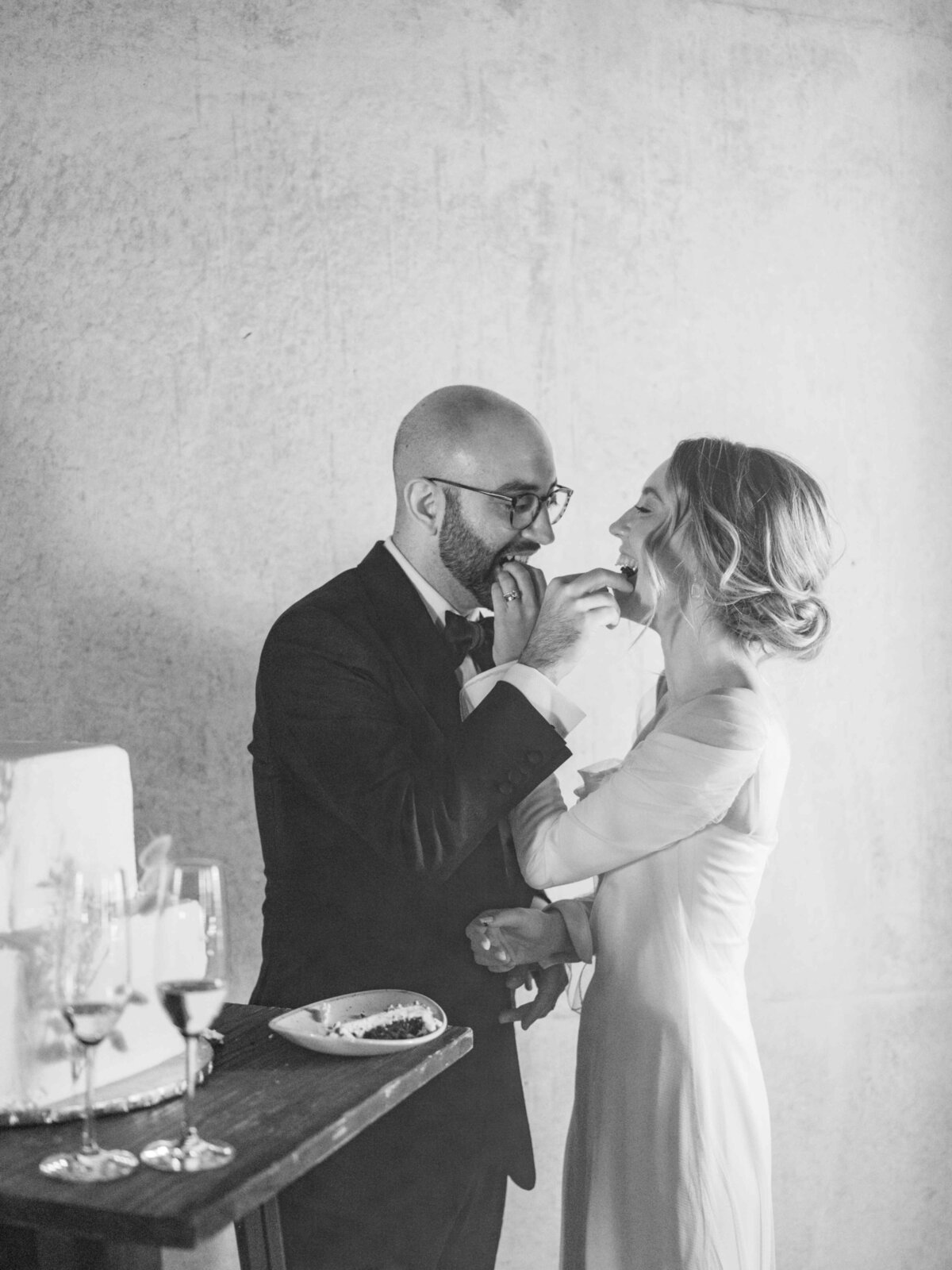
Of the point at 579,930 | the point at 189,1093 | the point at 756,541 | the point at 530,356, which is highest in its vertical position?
Result: the point at 530,356

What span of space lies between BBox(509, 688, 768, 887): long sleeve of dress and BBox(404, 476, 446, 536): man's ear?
1.82ft

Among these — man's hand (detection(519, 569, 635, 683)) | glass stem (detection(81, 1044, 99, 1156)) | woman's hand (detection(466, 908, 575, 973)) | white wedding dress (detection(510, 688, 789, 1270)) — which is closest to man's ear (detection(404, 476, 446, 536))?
man's hand (detection(519, 569, 635, 683))

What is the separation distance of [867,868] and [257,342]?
6.49ft

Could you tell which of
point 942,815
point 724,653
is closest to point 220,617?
point 724,653

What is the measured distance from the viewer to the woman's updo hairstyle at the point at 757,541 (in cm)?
199

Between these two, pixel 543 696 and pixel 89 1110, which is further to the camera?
pixel 543 696

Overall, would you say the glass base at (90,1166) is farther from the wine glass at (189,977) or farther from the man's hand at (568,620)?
the man's hand at (568,620)

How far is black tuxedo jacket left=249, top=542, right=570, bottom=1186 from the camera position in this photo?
1.85 m

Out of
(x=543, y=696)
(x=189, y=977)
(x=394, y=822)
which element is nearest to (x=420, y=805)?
(x=394, y=822)

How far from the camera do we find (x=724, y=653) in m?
2.04

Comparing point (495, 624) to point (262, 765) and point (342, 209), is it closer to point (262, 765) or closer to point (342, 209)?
point (262, 765)

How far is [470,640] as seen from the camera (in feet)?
7.19

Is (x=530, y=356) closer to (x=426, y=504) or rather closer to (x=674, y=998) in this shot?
(x=426, y=504)

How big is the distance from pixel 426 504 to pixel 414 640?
10.4 inches
